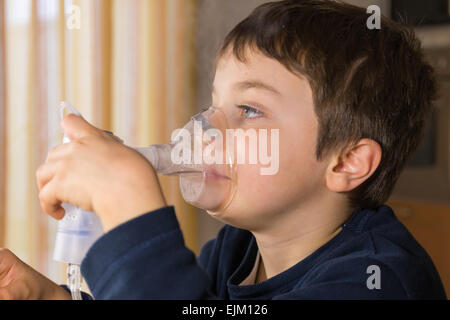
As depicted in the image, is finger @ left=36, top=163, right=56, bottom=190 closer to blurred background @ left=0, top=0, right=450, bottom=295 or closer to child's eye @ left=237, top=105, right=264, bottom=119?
child's eye @ left=237, top=105, right=264, bottom=119

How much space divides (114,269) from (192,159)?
0.27 meters

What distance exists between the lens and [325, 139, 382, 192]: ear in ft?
2.59

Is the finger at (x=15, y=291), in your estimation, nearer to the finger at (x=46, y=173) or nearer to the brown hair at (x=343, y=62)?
the finger at (x=46, y=173)

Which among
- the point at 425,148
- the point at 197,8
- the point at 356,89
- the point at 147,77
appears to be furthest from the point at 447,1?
the point at 356,89

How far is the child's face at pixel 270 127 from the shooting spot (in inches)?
28.7

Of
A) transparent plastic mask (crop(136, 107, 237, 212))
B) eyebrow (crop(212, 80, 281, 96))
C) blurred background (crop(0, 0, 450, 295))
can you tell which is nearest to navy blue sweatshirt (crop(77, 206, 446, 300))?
transparent plastic mask (crop(136, 107, 237, 212))

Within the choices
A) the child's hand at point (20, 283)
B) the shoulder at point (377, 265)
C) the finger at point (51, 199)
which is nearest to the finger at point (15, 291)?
the child's hand at point (20, 283)

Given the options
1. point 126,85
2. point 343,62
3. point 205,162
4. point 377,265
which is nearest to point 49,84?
point 126,85

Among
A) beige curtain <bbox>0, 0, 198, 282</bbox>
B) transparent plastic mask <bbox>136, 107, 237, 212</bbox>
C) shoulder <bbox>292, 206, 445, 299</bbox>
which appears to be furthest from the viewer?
beige curtain <bbox>0, 0, 198, 282</bbox>

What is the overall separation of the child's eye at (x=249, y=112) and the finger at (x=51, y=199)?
311mm

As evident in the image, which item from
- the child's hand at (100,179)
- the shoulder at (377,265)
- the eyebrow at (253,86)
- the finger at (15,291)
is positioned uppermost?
the eyebrow at (253,86)

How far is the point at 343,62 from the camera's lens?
2.49ft

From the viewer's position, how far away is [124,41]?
4.86ft

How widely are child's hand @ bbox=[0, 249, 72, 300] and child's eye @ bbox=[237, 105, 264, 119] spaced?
357mm
